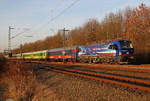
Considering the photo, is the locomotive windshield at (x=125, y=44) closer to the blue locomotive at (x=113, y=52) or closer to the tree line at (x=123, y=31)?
the blue locomotive at (x=113, y=52)

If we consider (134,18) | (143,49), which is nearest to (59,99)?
(143,49)

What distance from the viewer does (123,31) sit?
144 ft

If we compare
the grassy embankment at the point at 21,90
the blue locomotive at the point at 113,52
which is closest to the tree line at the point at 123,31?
the blue locomotive at the point at 113,52

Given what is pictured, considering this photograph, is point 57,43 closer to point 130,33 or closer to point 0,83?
point 130,33

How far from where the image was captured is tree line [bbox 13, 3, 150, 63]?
88.0 ft

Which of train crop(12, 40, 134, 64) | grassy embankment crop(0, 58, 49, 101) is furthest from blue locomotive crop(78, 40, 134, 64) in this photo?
grassy embankment crop(0, 58, 49, 101)

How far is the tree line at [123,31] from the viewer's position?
2683 cm

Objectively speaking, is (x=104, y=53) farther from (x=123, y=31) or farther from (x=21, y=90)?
(x=123, y=31)

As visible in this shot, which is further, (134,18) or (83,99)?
(134,18)

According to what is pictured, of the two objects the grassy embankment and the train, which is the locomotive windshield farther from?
the grassy embankment

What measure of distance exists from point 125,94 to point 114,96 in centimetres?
52

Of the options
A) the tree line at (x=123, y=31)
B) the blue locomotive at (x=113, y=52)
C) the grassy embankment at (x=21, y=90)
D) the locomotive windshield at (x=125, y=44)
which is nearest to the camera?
the grassy embankment at (x=21, y=90)

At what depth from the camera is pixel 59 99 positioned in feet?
21.2

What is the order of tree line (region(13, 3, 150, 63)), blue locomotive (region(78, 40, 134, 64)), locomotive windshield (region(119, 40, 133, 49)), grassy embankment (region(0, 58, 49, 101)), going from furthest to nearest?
tree line (region(13, 3, 150, 63))
locomotive windshield (region(119, 40, 133, 49))
blue locomotive (region(78, 40, 134, 64))
grassy embankment (region(0, 58, 49, 101))
